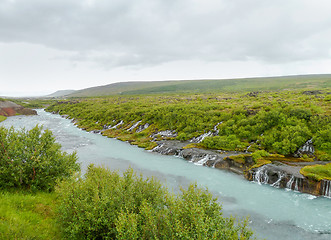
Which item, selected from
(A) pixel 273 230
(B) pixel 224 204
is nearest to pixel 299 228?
(A) pixel 273 230

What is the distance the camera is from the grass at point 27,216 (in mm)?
15534

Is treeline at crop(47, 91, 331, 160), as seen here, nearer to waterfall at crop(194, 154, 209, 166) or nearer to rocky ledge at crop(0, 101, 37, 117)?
waterfall at crop(194, 154, 209, 166)

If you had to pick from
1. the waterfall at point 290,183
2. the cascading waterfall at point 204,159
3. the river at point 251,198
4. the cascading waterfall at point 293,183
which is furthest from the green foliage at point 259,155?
the cascading waterfall at point 293,183

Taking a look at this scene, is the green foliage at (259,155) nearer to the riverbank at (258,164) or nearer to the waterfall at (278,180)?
the riverbank at (258,164)

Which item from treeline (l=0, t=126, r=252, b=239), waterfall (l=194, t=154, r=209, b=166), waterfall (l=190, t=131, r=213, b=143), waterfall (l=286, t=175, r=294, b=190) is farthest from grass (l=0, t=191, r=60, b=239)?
waterfall (l=190, t=131, r=213, b=143)

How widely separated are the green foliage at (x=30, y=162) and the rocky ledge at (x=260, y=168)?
30127mm

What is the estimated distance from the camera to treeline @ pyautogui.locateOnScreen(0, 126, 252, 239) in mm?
13531

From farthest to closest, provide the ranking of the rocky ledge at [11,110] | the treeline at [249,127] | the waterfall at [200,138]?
the rocky ledge at [11,110]
the waterfall at [200,138]
the treeline at [249,127]

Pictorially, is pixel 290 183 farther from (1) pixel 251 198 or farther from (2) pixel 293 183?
(1) pixel 251 198

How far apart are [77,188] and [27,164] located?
405 inches

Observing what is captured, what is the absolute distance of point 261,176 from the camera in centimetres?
3694

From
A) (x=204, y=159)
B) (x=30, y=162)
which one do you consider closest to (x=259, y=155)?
(x=204, y=159)

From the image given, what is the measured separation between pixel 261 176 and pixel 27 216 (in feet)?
116

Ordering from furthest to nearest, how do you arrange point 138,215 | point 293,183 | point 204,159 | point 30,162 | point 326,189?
1. point 204,159
2. point 293,183
3. point 326,189
4. point 30,162
5. point 138,215
